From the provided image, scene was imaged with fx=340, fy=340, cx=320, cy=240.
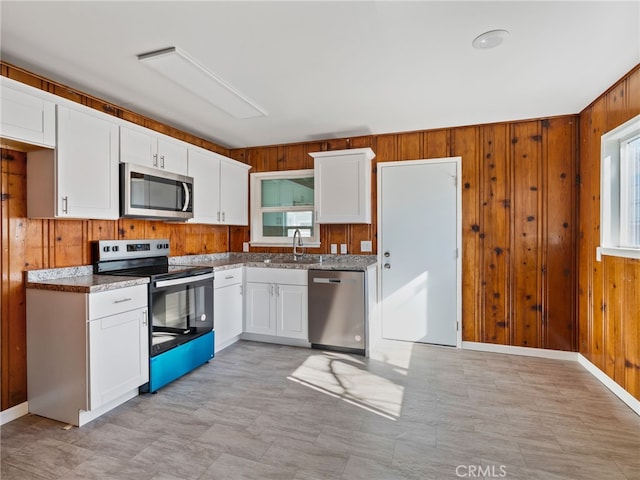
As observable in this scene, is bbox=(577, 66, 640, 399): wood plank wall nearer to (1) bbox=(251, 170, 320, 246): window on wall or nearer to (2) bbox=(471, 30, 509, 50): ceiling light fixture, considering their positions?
(2) bbox=(471, 30, 509, 50): ceiling light fixture

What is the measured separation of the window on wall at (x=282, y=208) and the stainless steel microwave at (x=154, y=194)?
1.19 meters

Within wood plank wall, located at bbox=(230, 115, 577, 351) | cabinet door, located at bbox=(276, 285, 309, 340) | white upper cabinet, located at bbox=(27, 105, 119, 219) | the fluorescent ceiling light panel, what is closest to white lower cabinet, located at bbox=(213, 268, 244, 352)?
cabinet door, located at bbox=(276, 285, 309, 340)

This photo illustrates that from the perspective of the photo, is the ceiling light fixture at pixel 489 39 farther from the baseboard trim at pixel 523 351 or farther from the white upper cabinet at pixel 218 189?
the baseboard trim at pixel 523 351

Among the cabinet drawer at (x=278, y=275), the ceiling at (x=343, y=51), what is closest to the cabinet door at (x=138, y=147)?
the ceiling at (x=343, y=51)

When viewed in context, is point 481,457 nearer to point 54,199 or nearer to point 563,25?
point 563,25

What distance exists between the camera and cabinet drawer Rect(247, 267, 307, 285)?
3693 millimetres

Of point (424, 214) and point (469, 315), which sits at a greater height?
point (424, 214)

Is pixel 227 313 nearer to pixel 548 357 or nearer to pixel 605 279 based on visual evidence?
pixel 548 357

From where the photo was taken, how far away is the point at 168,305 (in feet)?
9.16

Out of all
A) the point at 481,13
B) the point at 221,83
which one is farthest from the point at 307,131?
the point at 481,13

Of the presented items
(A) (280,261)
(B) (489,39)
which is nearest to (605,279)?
(B) (489,39)

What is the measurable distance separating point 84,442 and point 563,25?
3.71 m

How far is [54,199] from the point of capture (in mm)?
2305

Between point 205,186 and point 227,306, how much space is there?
1.34m
